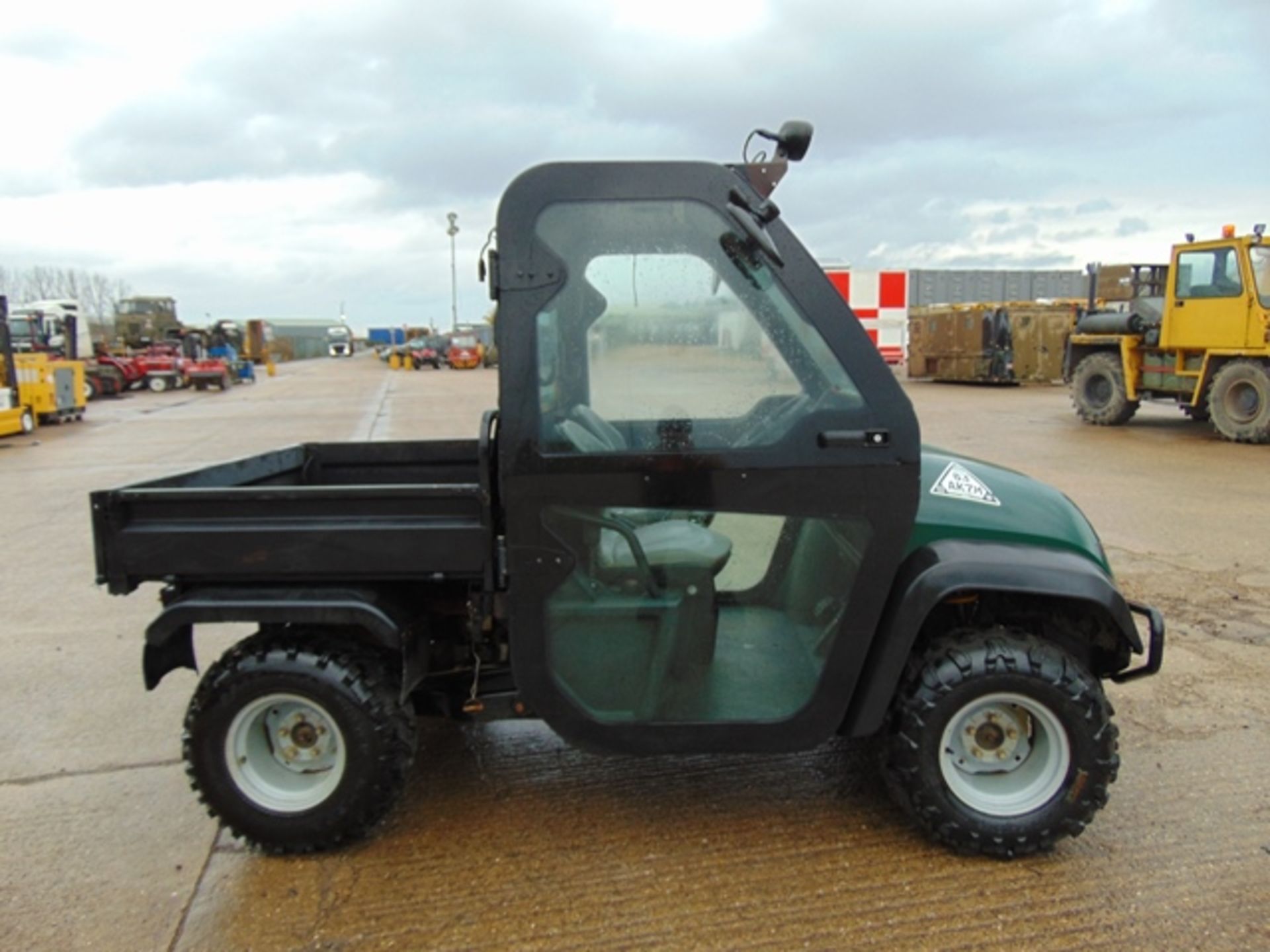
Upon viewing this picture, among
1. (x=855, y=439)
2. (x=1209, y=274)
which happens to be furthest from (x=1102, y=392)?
(x=855, y=439)

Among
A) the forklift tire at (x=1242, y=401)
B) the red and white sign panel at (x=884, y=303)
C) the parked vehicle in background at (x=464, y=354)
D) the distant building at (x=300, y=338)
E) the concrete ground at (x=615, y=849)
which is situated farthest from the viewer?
the distant building at (x=300, y=338)

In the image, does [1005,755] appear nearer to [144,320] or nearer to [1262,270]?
[1262,270]

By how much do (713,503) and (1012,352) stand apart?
20.2m

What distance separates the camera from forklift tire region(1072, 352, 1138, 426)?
13.1 m

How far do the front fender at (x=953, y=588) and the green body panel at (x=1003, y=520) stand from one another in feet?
0.10

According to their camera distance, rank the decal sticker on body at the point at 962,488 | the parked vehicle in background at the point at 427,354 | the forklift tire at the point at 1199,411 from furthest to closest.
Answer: the parked vehicle in background at the point at 427,354 < the forklift tire at the point at 1199,411 < the decal sticker on body at the point at 962,488

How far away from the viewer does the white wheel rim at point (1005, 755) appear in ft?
8.39

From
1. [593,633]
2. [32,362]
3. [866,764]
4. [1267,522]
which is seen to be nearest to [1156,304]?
[1267,522]

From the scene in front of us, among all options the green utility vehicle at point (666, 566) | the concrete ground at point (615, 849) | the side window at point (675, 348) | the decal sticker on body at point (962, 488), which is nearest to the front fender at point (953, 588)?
the green utility vehicle at point (666, 566)

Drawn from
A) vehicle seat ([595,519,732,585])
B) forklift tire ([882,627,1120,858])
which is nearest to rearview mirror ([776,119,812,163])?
vehicle seat ([595,519,732,585])

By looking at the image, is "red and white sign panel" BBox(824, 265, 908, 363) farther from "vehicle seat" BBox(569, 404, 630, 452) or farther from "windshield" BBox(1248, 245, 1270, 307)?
"vehicle seat" BBox(569, 404, 630, 452)

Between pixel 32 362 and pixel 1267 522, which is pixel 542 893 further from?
pixel 32 362

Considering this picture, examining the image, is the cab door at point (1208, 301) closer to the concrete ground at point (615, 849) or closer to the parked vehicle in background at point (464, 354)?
the concrete ground at point (615, 849)

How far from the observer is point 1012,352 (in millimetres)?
20594
